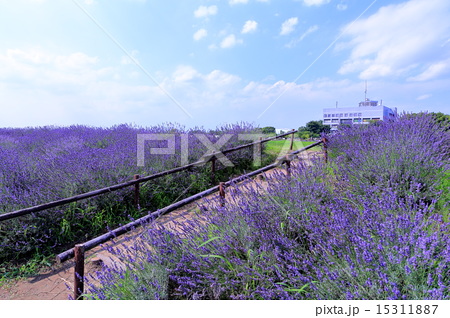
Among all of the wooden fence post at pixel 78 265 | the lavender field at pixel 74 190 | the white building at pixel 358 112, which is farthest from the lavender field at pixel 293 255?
the white building at pixel 358 112

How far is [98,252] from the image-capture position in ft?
10.8

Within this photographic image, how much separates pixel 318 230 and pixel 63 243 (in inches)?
138

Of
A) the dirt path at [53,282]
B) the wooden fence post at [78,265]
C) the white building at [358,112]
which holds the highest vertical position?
the white building at [358,112]

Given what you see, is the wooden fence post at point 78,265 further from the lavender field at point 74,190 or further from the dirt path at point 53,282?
the lavender field at point 74,190

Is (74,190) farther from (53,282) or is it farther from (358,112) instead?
(358,112)

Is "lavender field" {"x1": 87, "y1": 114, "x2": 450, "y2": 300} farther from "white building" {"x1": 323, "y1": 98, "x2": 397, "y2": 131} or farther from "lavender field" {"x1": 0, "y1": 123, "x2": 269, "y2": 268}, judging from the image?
"white building" {"x1": 323, "y1": 98, "x2": 397, "y2": 131}

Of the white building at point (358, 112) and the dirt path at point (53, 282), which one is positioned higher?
the white building at point (358, 112)

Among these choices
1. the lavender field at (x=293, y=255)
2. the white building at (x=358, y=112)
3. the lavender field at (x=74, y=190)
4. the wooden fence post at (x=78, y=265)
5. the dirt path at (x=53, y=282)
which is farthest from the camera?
the white building at (x=358, y=112)

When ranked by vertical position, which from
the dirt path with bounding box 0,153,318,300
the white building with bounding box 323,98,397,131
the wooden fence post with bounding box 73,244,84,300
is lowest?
the dirt path with bounding box 0,153,318,300

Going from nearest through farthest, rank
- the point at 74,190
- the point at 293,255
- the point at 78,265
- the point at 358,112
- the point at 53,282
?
1. the point at 293,255
2. the point at 78,265
3. the point at 53,282
4. the point at 74,190
5. the point at 358,112

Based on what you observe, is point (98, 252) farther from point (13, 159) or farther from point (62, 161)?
point (13, 159)

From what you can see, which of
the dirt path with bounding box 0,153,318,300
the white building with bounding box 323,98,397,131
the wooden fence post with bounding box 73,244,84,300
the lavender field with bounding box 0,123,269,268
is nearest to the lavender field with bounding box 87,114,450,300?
the wooden fence post with bounding box 73,244,84,300

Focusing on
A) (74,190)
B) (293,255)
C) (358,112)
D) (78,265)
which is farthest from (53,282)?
(358,112)

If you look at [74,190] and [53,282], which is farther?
[74,190]
